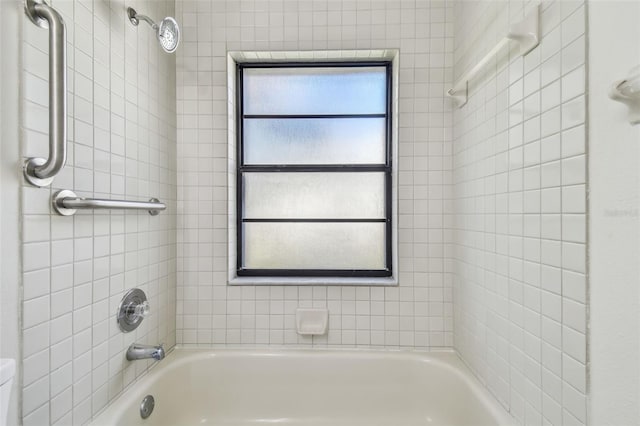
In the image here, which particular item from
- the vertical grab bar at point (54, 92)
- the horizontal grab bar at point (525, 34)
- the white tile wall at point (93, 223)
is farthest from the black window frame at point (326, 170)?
the vertical grab bar at point (54, 92)

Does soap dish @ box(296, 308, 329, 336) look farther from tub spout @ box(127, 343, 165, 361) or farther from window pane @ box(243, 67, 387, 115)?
window pane @ box(243, 67, 387, 115)

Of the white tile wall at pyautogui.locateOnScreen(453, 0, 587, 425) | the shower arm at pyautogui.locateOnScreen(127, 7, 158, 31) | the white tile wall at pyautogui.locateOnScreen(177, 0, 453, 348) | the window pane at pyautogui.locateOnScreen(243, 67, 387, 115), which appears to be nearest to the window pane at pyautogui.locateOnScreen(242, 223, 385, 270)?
the white tile wall at pyautogui.locateOnScreen(177, 0, 453, 348)

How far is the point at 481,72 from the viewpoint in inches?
49.3

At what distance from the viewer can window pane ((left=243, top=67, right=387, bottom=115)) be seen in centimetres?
180

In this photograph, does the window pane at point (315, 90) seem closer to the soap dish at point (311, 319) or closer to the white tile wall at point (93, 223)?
the white tile wall at point (93, 223)

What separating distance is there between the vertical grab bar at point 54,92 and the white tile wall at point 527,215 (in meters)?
1.28

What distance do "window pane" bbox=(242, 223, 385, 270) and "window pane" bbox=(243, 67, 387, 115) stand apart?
67cm

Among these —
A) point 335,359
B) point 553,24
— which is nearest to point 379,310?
point 335,359

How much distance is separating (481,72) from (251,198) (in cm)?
127

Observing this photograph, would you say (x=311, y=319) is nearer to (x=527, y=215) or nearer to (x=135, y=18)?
(x=527, y=215)

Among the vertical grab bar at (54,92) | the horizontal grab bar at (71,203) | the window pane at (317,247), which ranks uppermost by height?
the vertical grab bar at (54,92)

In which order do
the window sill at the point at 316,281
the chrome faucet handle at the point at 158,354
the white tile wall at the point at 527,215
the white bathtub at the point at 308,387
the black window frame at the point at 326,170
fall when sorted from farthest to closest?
the black window frame at the point at 326,170 < the window sill at the point at 316,281 < the white bathtub at the point at 308,387 < the chrome faucet handle at the point at 158,354 < the white tile wall at the point at 527,215

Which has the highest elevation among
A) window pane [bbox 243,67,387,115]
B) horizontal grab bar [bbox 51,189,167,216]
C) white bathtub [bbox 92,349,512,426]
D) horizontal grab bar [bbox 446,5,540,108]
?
window pane [bbox 243,67,387,115]

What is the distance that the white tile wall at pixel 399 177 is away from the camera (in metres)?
1.59
